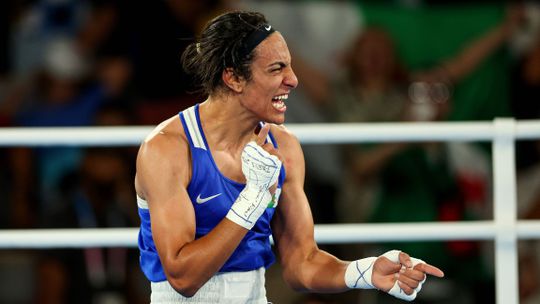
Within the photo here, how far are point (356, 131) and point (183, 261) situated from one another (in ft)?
3.34

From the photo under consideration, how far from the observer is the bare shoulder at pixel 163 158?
110 inches

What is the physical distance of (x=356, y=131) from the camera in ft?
11.3

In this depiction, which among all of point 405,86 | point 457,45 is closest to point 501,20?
point 457,45

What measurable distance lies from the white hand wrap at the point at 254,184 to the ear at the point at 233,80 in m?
0.25

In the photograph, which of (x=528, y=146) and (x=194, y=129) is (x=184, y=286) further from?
(x=528, y=146)

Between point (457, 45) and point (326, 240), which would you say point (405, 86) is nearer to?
point (457, 45)

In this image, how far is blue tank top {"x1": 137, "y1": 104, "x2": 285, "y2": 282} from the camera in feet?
9.37

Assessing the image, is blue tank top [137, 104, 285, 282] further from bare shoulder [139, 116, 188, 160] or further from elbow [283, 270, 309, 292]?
elbow [283, 270, 309, 292]

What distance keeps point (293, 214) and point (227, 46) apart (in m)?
0.58

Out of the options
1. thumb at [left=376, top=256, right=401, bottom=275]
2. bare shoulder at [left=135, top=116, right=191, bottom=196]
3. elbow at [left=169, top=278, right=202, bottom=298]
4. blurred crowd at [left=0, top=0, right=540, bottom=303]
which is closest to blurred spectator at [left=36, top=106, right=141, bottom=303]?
blurred crowd at [left=0, top=0, right=540, bottom=303]

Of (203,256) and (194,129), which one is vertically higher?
(194,129)

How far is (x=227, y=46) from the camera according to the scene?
2.90 meters

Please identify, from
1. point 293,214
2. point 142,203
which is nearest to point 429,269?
point 293,214

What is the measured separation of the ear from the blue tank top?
151 millimetres
